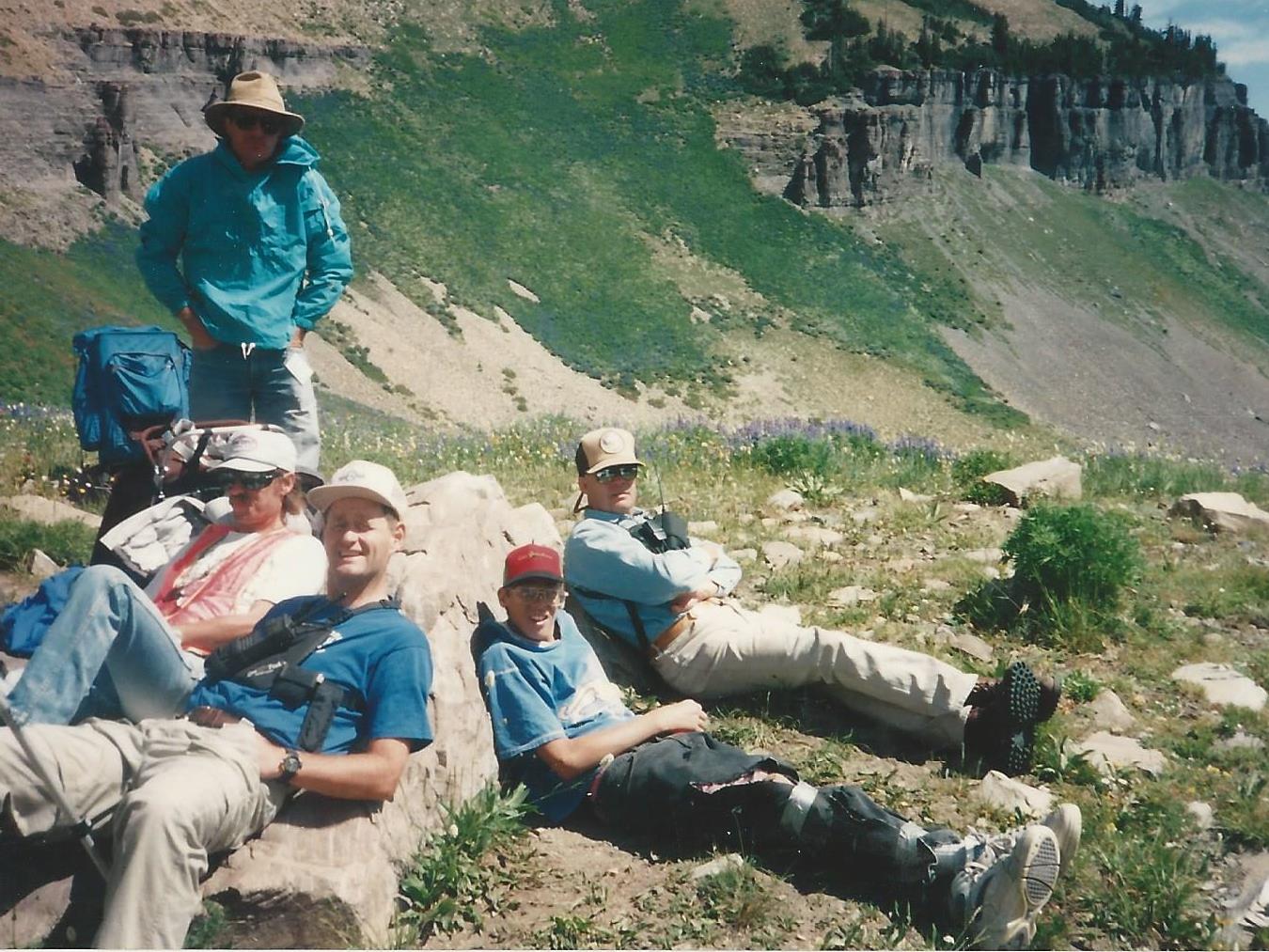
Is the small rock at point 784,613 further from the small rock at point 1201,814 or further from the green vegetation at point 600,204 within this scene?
the green vegetation at point 600,204

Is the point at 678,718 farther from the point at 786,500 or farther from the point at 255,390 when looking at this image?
the point at 786,500

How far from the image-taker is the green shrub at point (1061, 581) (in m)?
7.59

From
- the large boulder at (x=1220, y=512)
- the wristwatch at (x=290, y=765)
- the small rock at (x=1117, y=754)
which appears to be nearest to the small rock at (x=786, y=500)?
the large boulder at (x=1220, y=512)

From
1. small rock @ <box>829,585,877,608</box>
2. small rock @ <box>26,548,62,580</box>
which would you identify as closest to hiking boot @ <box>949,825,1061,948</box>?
small rock @ <box>829,585,877,608</box>

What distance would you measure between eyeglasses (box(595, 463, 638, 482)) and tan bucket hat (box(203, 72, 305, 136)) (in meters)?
2.56

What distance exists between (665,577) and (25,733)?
3.11m

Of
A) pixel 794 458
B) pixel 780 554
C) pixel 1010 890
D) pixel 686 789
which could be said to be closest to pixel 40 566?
pixel 686 789

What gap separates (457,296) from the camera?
179ft

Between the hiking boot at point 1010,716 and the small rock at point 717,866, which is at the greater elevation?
the hiking boot at point 1010,716

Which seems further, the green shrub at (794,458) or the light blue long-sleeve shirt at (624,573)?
the green shrub at (794,458)

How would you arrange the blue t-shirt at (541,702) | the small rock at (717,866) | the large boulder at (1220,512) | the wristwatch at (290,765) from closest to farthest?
1. the wristwatch at (290,765)
2. the small rock at (717,866)
3. the blue t-shirt at (541,702)
4. the large boulder at (1220,512)

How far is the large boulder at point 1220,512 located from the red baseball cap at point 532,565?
6910 millimetres

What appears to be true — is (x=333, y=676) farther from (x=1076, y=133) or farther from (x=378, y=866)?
(x=1076, y=133)

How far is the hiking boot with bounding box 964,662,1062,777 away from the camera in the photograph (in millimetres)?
5711
